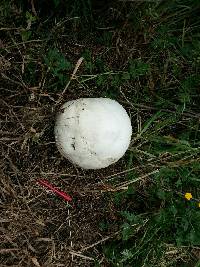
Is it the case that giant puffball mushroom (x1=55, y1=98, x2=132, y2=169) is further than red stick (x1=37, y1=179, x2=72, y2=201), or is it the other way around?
red stick (x1=37, y1=179, x2=72, y2=201)

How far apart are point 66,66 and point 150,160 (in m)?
0.72

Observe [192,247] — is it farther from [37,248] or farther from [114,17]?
[114,17]

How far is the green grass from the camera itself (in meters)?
2.79

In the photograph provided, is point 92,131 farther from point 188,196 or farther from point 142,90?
point 188,196

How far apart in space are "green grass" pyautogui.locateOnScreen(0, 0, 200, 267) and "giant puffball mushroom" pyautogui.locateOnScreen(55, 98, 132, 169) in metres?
0.21

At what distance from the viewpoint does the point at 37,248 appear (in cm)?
281

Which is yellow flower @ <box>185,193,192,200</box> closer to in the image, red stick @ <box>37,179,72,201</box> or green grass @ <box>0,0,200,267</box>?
green grass @ <box>0,0,200,267</box>

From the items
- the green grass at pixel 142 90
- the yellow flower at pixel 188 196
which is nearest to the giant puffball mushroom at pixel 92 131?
the green grass at pixel 142 90

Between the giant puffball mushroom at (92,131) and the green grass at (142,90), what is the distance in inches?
8.4

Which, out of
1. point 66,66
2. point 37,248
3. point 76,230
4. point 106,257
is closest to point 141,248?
point 106,257

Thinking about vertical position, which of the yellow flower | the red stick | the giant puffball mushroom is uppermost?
the giant puffball mushroom

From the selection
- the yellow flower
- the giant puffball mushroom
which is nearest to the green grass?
the yellow flower

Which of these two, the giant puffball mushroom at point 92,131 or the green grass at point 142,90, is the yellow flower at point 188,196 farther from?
the giant puffball mushroom at point 92,131

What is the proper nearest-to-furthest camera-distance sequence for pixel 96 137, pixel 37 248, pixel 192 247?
pixel 96 137
pixel 37 248
pixel 192 247
